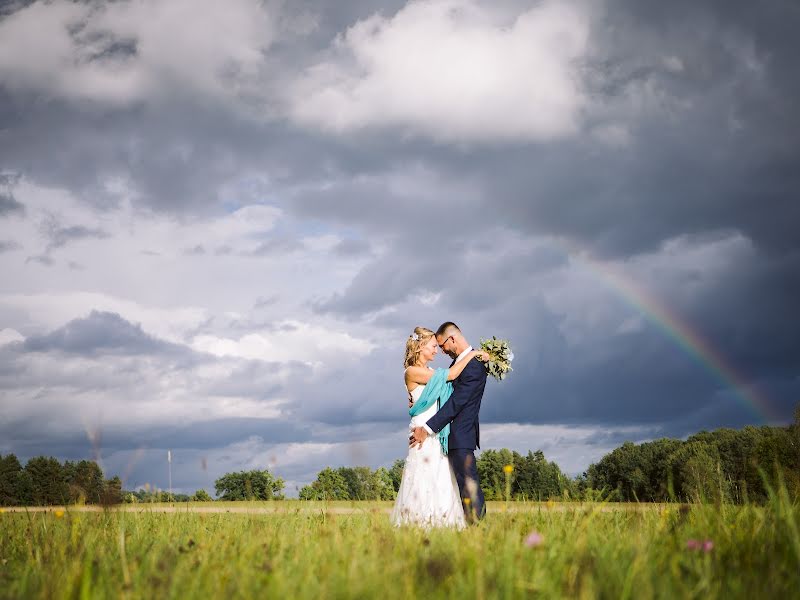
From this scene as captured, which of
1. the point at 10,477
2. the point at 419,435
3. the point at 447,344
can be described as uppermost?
the point at 447,344

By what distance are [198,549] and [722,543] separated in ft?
15.2

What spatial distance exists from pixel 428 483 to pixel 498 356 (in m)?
2.68

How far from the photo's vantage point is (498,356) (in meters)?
12.3

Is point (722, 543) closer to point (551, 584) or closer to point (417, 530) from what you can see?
point (551, 584)

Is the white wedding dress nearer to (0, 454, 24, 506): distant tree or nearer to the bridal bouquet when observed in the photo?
the bridal bouquet

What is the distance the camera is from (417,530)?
782 cm

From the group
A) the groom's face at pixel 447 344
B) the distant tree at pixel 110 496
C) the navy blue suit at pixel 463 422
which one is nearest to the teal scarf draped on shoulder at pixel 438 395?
the navy blue suit at pixel 463 422

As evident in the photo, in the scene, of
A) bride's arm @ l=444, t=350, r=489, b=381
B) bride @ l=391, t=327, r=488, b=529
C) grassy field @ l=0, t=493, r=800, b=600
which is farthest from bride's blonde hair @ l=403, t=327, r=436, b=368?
grassy field @ l=0, t=493, r=800, b=600

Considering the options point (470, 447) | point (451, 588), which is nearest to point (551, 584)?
point (451, 588)

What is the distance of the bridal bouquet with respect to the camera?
12180 mm

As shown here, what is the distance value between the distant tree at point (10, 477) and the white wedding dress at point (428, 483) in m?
40.1

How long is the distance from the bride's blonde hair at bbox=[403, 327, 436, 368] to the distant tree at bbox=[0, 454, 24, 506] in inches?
1589

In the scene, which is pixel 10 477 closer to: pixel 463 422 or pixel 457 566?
pixel 463 422

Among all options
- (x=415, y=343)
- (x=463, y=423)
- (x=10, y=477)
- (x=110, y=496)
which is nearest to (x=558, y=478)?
(x=463, y=423)
